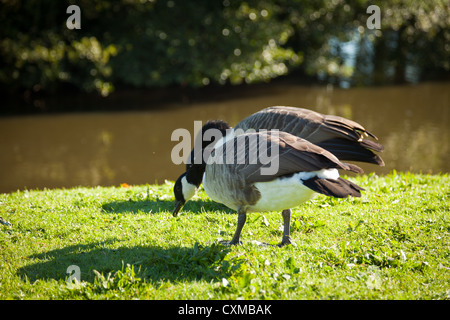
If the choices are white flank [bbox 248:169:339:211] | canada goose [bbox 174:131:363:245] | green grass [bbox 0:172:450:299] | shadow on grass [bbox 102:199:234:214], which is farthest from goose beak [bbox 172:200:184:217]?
white flank [bbox 248:169:339:211]

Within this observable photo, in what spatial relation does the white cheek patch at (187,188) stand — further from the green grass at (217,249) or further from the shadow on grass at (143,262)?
the shadow on grass at (143,262)

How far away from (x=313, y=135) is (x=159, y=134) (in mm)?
7240

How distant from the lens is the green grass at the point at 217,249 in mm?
3805

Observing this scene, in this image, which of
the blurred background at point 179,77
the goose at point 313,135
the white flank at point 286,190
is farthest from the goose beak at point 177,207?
the blurred background at point 179,77

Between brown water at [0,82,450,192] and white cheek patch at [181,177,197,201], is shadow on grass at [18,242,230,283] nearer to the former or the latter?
white cheek patch at [181,177,197,201]

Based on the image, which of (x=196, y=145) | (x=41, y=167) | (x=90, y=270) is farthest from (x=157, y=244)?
(x=41, y=167)

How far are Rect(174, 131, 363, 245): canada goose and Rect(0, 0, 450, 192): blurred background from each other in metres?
5.12

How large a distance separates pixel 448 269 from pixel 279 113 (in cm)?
266

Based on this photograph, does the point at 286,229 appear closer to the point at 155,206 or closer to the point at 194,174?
the point at 194,174

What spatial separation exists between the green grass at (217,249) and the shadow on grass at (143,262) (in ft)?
0.03

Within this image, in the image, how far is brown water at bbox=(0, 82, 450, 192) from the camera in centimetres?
947

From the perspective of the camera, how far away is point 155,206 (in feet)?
19.0

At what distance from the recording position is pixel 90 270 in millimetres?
4109

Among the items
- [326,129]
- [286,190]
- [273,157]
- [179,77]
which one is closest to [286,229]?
[286,190]
